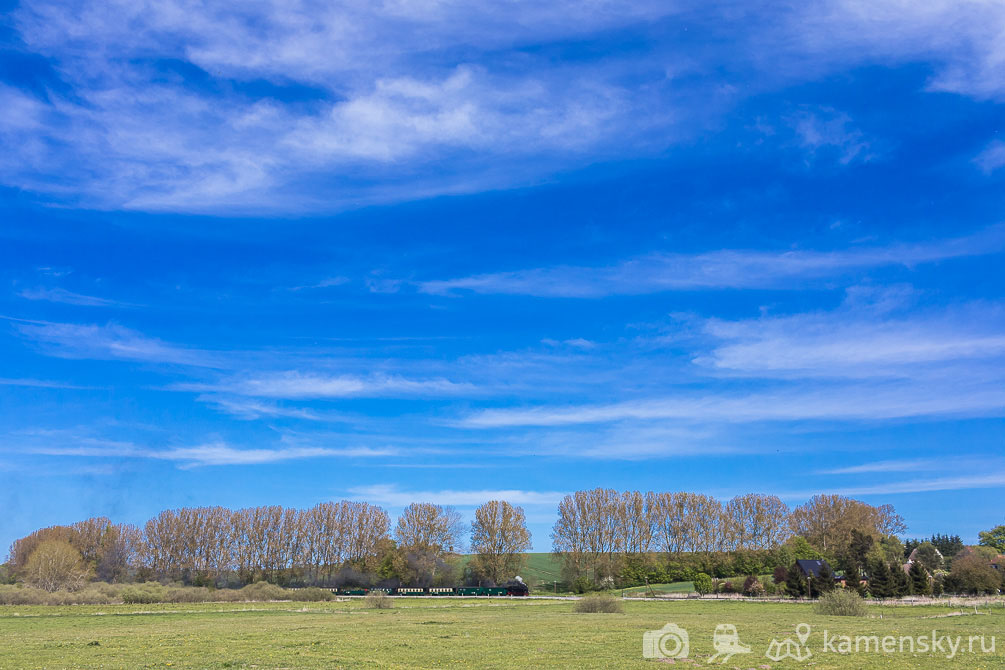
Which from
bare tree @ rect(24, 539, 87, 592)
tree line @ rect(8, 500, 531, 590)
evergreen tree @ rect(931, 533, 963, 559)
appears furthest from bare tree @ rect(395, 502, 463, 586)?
evergreen tree @ rect(931, 533, 963, 559)

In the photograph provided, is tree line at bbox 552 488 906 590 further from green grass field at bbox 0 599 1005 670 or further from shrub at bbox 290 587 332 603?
green grass field at bbox 0 599 1005 670

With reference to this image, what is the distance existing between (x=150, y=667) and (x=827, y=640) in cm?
2789

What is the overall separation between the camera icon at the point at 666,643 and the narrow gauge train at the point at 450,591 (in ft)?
256

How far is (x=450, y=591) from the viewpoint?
381 ft

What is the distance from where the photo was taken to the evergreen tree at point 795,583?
8781cm

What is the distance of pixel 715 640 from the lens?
3225 cm

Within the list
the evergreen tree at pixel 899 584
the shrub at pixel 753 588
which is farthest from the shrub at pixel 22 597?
the evergreen tree at pixel 899 584

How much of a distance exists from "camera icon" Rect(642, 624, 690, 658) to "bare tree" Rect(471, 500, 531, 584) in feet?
303

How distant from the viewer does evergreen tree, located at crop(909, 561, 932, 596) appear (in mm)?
85375

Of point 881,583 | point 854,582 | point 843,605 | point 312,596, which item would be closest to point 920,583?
point 881,583

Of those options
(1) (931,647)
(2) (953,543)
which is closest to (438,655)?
(1) (931,647)

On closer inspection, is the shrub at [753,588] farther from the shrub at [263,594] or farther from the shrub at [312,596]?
the shrub at [263,594]

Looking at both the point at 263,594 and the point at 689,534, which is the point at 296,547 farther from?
the point at 689,534

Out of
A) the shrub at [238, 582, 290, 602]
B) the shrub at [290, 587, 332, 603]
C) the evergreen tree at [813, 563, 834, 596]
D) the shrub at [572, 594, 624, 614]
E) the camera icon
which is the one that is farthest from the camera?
the shrub at [238, 582, 290, 602]
